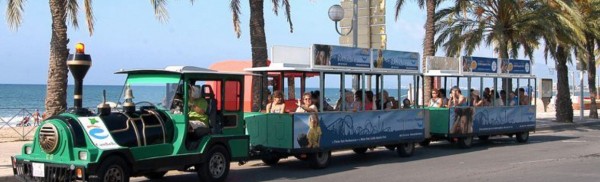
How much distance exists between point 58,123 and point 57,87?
5726 millimetres

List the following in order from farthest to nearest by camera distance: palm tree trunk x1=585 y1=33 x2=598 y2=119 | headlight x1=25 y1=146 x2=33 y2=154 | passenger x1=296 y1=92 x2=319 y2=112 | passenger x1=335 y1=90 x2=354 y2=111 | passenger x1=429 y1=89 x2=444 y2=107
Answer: palm tree trunk x1=585 y1=33 x2=598 y2=119 < passenger x1=429 y1=89 x2=444 y2=107 < passenger x1=335 y1=90 x2=354 y2=111 < passenger x1=296 y1=92 x2=319 y2=112 < headlight x1=25 y1=146 x2=33 y2=154

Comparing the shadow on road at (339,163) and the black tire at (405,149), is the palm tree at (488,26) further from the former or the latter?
the black tire at (405,149)

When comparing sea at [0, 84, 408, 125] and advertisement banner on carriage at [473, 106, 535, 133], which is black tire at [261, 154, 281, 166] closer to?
sea at [0, 84, 408, 125]

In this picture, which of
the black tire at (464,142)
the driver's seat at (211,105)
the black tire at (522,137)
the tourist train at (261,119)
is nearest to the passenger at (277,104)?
the tourist train at (261,119)

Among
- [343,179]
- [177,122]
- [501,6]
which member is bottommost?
[343,179]

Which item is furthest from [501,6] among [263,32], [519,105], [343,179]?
[343,179]

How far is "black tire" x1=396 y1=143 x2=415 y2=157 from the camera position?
51.9 feet

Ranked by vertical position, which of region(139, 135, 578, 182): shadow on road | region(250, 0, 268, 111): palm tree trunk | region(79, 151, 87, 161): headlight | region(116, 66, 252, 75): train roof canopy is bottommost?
region(139, 135, 578, 182): shadow on road

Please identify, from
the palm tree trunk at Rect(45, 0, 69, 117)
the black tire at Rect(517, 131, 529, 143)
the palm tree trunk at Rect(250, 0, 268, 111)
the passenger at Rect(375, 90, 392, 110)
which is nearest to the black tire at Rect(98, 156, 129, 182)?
the palm tree trunk at Rect(45, 0, 69, 117)

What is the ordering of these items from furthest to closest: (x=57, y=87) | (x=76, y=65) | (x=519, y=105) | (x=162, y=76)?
1. (x=519, y=105)
2. (x=57, y=87)
3. (x=162, y=76)
4. (x=76, y=65)

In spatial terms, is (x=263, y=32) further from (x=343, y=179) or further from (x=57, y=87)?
(x=343, y=179)

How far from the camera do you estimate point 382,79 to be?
1537 centimetres

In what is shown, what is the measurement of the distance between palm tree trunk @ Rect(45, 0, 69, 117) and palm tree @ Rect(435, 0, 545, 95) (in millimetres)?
14851

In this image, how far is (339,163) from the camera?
14602 mm
